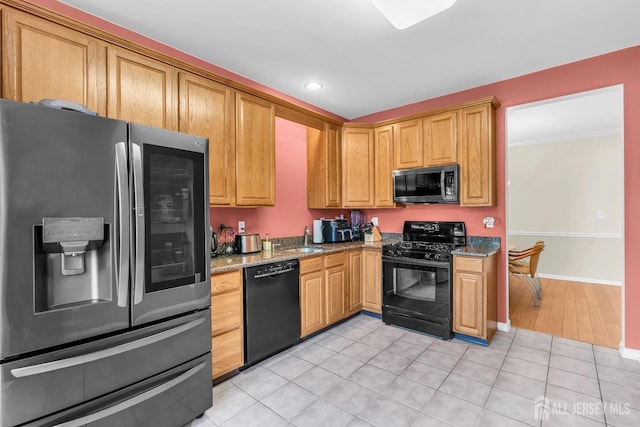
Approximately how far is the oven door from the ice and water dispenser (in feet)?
9.11

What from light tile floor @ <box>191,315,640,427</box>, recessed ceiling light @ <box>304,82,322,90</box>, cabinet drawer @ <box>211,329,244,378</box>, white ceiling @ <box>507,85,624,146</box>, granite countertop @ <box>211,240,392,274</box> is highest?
recessed ceiling light @ <box>304,82,322,90</box>

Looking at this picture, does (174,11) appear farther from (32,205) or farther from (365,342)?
(365,342)

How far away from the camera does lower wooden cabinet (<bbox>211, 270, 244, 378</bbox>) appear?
2.29 meters

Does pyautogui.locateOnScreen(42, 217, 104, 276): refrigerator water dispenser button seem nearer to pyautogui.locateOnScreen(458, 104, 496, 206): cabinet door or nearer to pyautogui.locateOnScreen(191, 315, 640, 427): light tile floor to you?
pyautogui.locateOnScreen(191, 315, 640, 427): light tile floor

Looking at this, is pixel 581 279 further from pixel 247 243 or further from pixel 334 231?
pixel 247 243

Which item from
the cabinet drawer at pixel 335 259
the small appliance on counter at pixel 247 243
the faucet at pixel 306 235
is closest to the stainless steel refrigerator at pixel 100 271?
the small appliance on counter at pixel 247 243

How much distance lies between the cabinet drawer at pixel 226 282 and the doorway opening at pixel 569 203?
338cm

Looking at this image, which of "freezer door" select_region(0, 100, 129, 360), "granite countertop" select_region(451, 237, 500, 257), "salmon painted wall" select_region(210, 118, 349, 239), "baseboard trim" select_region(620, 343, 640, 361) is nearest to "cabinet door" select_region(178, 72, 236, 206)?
"salmon painted wall" select_region(210, 118, 349, 239)

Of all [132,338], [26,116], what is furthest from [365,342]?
[26,116]

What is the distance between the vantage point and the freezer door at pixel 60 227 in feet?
4.19

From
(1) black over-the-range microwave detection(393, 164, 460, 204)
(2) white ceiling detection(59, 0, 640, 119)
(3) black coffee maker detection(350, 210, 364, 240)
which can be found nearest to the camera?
(2) white ceiling detection(59, 0, 640, 119)

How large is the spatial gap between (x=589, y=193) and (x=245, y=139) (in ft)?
19.3

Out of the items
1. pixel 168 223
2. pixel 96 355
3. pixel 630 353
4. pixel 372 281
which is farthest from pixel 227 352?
pixel 630 353

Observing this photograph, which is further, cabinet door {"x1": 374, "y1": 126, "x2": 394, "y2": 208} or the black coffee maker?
the black coffee maker
